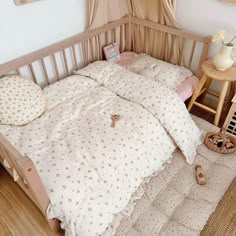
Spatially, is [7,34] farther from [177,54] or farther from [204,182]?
[204,182]

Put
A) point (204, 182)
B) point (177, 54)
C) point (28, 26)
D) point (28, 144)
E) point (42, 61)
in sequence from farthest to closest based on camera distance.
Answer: point (177, 54), point (42, 61), point (28, 26), point (204, 182), point (28, 144)

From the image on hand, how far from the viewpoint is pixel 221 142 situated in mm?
1761

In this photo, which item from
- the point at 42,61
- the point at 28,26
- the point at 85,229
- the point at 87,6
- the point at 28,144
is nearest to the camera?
the point at 85,229

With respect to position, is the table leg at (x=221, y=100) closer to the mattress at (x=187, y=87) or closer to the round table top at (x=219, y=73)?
the round table top at (x=219, y=73)

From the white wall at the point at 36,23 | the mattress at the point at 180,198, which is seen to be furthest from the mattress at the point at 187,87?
the white wall at the point at 36,23

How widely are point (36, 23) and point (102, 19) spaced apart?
0.59 meters

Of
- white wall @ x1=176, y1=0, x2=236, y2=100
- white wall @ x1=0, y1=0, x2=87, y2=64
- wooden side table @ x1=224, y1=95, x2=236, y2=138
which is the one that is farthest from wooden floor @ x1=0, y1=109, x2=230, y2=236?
white wall @ x1=176, y1=0, x2=236, y2=100

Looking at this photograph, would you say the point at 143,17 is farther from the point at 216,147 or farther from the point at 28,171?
the point at 28,171

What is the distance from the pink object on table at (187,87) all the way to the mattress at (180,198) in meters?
0.46

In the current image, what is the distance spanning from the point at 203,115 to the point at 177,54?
0.61 m

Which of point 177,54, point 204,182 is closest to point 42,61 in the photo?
point 177,54

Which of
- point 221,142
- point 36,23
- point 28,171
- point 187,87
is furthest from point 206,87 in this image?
point 28,171

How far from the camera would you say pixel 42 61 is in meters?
1.80

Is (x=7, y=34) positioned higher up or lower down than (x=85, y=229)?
higher up
